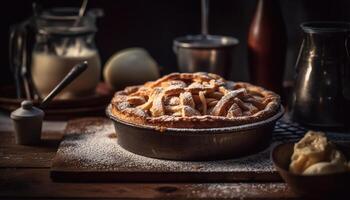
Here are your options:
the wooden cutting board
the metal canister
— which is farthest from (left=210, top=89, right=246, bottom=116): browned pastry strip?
the metal canister

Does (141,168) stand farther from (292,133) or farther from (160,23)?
(160,23)

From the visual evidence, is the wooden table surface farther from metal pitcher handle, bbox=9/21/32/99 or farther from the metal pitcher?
metal pitcher handle, bbox=9/21/32/99

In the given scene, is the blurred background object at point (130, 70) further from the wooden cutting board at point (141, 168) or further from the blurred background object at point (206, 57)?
the wooden cutting board at point (141, 168)

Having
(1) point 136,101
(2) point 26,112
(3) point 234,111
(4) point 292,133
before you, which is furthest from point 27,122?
(4) point 292,133

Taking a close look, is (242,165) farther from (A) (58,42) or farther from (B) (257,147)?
(A) (58,42)

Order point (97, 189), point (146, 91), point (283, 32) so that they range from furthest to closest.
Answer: point (283, 32) < point (146, 91) < point (97, 189)

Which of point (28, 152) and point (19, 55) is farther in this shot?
point (19, 55)

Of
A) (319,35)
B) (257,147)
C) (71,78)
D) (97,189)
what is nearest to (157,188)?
(97,189)
